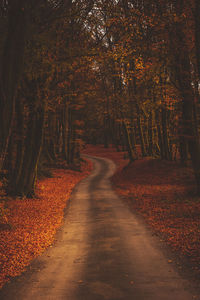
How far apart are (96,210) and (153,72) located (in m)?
7.90

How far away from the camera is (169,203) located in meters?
15.9

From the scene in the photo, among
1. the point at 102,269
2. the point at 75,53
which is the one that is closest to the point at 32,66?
the point at 75,53

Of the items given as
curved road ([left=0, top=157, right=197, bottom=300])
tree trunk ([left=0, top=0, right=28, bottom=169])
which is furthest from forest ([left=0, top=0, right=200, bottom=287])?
curved road ([left=0, top=157, right=197, bottom=300])

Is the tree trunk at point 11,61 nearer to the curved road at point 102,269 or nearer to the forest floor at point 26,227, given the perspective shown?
the forest floor at point 26,227

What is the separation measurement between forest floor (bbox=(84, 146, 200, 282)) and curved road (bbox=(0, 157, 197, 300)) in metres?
0.62

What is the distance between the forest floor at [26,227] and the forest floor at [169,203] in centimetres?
426

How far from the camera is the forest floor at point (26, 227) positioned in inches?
319

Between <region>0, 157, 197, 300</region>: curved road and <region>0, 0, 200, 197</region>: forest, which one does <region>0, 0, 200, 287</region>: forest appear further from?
<region>0, 157, 197, 300</region>: curved road

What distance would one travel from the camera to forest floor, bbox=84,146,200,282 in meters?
8.73

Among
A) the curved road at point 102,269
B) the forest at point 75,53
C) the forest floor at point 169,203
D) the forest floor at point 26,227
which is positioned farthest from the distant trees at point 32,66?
the forest floor at point 169,203

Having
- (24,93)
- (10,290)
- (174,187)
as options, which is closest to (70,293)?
(10,290)

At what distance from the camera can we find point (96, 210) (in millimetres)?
15148

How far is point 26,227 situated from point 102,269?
17.7 feet

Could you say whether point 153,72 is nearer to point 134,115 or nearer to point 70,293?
point 70,293
